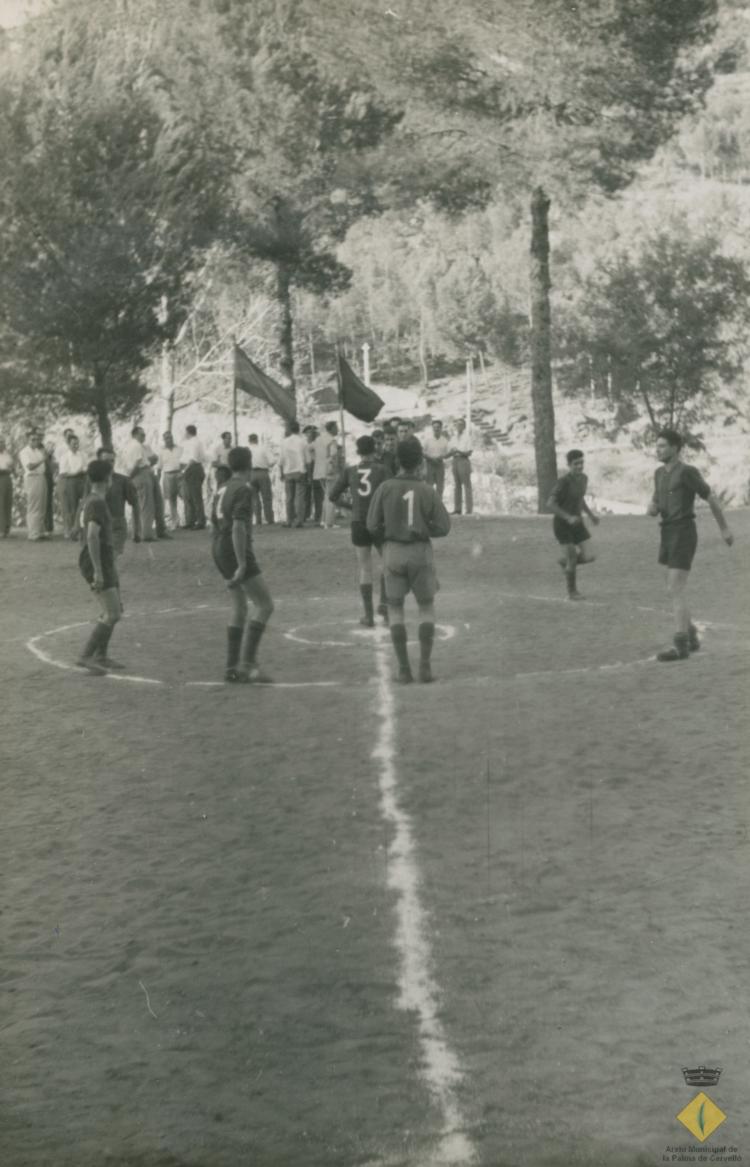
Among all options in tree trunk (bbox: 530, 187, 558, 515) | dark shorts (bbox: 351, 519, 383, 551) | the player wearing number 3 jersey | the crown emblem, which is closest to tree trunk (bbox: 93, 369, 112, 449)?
tree trunk (bbox: 530, 187, 558, 515)

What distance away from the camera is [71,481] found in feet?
88.8

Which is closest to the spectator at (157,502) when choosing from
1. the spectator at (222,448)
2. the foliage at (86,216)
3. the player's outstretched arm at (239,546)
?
the spectator at (222,448)

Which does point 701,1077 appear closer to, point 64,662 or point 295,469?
point 64,662

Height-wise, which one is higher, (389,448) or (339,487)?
(389,448)

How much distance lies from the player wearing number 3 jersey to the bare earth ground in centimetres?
47

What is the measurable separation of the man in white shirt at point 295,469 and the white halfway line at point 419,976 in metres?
18.3

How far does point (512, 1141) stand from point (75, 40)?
1249 inches

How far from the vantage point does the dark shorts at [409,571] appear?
1250 centimetres

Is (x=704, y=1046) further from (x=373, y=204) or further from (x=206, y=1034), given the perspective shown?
(x=373, y=204)

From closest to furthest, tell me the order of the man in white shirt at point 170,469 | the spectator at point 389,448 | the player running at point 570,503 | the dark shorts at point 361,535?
the dark shorts at point 361,535 → the player running at point 570,503 → the spectator at point 389,448 → the man in white shirt at point 170,469

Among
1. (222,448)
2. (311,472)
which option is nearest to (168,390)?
(311,472)

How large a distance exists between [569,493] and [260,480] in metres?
12.4

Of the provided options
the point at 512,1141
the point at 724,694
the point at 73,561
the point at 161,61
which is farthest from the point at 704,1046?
the point at 161,61

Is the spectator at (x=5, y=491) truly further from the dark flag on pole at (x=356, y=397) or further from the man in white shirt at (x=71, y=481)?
the dark flag on pole at (x=356, y=397)
